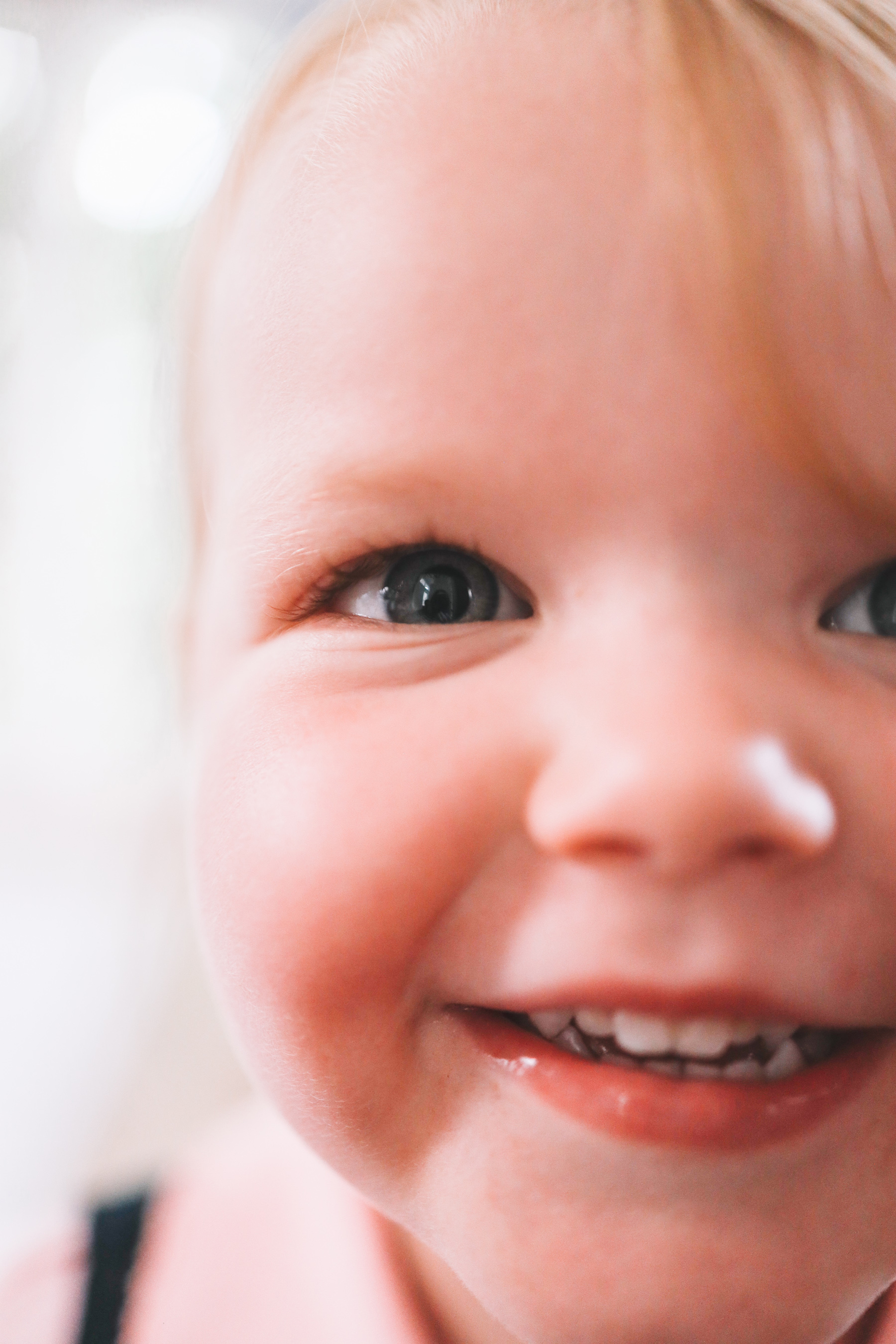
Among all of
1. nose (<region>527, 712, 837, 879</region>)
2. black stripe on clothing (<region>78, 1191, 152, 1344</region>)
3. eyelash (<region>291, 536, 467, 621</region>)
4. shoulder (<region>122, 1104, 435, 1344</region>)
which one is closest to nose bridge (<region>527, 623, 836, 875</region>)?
nose (<region>527, 712, 837, 879</region>)

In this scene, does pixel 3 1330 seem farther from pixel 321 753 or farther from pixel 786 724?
pixel 786 724

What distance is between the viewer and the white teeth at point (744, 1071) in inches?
16.3

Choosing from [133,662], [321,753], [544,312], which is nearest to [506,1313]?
[321,753]

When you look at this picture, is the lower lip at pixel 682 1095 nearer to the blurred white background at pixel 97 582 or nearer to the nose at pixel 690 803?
the nose at pixel 690 803

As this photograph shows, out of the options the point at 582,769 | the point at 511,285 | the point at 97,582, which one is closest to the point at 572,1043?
the point at 582,769

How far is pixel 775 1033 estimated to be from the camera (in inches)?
16.5

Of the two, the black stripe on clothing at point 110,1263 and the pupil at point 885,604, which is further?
the black stripe on clothing at point 110,1263

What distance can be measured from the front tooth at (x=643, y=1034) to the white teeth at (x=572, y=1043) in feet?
0.05

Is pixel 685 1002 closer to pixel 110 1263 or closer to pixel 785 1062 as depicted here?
pixel 785 1062

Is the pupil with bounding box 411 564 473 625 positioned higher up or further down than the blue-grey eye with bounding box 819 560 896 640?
higher up

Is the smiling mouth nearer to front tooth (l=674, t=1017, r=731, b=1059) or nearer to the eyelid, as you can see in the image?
front tooth (l=674, t=1017, r=731, b=1059)

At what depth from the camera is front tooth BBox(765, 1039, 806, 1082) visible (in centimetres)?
42

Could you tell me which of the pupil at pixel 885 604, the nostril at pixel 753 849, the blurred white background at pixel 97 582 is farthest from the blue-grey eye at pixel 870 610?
the blurred white background at pixel 97 582

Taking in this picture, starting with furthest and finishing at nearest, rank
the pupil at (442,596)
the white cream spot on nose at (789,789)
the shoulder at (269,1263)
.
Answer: the shoulder at (269,1263)
the pupil at (442,596)
the white cream spot on nose at (789,789)
